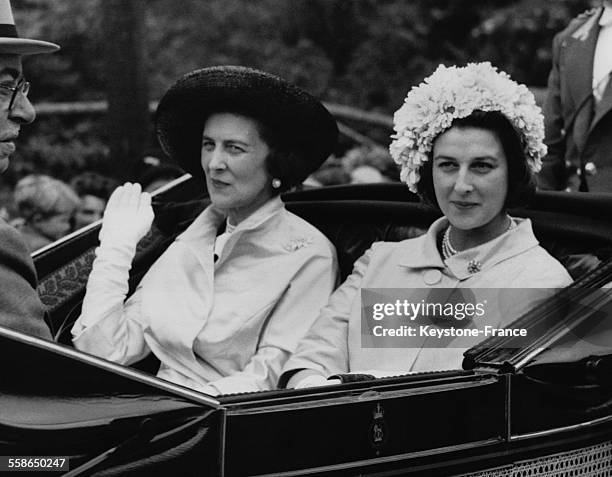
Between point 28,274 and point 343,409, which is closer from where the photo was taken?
point 343,409

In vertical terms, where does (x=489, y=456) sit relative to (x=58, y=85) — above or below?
below

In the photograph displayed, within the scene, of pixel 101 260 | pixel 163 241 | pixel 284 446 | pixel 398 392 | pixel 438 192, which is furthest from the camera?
pixel 163 241

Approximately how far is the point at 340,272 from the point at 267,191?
1.27 ft

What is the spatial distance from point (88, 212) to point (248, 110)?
2.17 m

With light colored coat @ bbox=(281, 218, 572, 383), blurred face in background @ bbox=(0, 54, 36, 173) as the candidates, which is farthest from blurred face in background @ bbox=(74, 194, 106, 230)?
blurred face in background @ bbox=(0, 54, 36, 173)

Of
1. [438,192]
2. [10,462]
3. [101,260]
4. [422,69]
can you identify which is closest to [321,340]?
[438,192]

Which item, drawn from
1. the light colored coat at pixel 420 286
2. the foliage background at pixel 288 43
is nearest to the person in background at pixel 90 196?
the light colored coat at pixel 420 286

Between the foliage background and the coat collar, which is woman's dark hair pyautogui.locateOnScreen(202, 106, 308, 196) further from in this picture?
the foliage background

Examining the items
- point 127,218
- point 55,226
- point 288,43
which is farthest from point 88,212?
point 288,43

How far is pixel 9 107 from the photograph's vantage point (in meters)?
2.95

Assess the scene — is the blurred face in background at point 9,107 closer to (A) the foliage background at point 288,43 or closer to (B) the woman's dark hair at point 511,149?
(B) the woman's dark hair at point 511,149

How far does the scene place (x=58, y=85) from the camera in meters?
12.4

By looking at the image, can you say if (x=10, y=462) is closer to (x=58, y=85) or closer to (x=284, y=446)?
(x=284, y=446)

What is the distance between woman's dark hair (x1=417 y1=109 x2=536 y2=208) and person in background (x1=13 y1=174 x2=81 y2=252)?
283 cm
